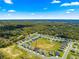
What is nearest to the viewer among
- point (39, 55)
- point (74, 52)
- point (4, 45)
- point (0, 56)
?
point (0, 56)

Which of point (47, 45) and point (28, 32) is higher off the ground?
point (28, 32)

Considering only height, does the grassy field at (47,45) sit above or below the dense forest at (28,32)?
below

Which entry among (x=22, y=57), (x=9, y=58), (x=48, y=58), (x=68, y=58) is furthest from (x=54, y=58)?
(x=9, y=58)

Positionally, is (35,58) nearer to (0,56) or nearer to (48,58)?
(48,58)

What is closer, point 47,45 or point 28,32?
point 47,45

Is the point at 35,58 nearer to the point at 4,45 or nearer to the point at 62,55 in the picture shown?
the point at 62,55

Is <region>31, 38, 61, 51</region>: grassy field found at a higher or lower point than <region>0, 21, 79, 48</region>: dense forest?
lower

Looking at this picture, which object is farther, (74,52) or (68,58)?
(74,52)

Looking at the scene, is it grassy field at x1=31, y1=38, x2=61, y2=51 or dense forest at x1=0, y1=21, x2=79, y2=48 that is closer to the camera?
grassy field at x1=31, y1=38, x2=61, y2=51

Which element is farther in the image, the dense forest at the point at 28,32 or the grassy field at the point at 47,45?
the dense forest at the point at 28,32

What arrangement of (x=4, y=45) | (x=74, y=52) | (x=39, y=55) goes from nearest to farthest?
(x=39, y=55), (x=74, y=52), (x=4, y=45)
